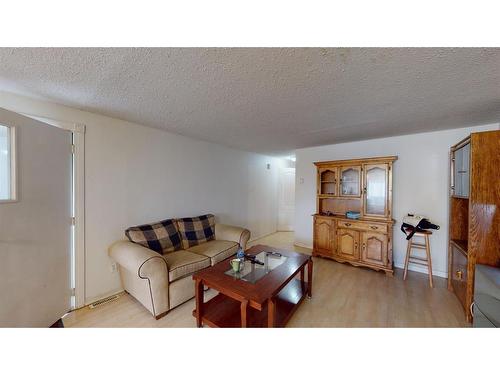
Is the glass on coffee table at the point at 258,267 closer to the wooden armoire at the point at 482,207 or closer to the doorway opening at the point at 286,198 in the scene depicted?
the wooden armoire at the point at 482,207

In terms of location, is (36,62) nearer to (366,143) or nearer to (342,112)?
(342,112)

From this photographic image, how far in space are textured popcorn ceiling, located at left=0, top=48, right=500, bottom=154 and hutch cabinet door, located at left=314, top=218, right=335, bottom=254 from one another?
1640 mm

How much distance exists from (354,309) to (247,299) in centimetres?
123

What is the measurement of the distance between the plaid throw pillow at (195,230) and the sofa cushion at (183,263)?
11.0 inches

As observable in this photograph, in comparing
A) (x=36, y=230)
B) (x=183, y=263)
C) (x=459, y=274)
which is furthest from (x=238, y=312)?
(x=459, y=274)

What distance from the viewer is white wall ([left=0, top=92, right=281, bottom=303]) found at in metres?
2.04

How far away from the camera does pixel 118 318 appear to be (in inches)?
71.4

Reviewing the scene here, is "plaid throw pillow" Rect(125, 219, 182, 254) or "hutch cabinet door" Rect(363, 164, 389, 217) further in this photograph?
"hutch cabinet door" Rect(363, 164, 389, 217)

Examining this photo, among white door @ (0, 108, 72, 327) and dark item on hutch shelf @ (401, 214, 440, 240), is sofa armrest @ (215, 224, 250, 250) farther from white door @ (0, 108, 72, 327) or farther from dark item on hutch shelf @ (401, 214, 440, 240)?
dark item on hutch shelf @ (401, 214, 440, 240)

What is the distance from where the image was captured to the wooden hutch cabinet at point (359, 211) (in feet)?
8.97

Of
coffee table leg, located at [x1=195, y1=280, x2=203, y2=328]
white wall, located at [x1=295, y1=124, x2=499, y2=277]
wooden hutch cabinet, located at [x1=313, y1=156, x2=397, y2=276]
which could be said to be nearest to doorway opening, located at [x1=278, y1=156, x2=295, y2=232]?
wooden hutch cabinet, located at [x1=313, y1=156, x2=397, y2=276]

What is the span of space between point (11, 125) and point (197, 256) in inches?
73.8

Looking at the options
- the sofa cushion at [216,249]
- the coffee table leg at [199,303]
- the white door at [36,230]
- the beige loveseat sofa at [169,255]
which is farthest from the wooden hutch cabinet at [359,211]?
the white door at [36,230]
